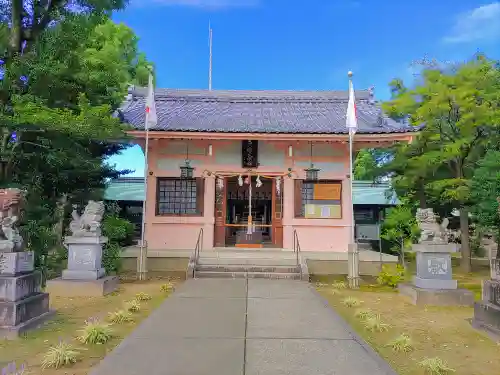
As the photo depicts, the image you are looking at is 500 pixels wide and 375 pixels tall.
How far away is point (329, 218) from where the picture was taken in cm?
1338

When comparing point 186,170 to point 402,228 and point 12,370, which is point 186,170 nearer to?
point 402,228

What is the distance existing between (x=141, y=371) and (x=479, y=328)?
5.53 meters

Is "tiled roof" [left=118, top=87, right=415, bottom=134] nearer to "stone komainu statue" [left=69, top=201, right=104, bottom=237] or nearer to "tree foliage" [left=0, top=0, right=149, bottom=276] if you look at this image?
"tree foliage" [left=0, top=0, right=149, bottom=276]

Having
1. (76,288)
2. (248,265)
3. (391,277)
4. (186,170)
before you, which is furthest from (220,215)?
(391,277)

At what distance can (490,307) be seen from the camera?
5.86 meters

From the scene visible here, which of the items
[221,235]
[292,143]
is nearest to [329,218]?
[292,143]

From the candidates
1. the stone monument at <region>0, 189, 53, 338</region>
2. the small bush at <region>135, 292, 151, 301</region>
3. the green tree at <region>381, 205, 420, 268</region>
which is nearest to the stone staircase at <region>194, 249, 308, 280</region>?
the small bush at <region>135, 292, 151, 301</region>

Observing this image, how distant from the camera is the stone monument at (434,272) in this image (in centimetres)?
786

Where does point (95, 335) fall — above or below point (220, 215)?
below

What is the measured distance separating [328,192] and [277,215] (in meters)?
Answer: 2.14

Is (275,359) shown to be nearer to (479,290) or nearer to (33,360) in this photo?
(33,360)

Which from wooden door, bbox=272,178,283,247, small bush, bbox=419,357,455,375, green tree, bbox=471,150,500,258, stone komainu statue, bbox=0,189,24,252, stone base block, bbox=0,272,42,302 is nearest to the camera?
small bush, bbox=419,357,455,375

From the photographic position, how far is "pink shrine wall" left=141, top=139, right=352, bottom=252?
1327cm

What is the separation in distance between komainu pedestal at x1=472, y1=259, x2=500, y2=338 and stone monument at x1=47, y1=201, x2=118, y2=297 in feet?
25.7
